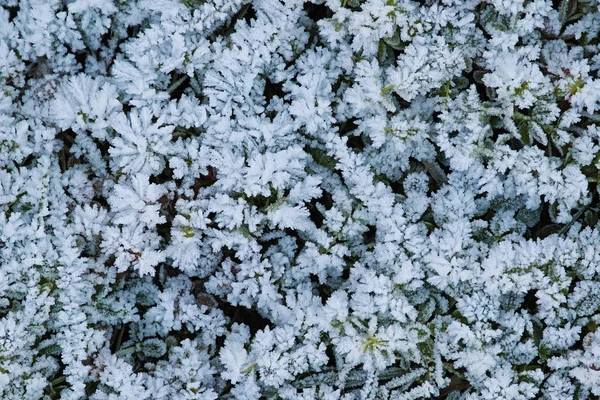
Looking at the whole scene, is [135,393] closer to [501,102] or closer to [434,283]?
[434,283]

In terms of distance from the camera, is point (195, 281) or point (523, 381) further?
point (195, 281)

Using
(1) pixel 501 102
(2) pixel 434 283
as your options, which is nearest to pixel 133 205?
(2) pixel 434 283

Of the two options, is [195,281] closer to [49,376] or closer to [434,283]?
[49,376]

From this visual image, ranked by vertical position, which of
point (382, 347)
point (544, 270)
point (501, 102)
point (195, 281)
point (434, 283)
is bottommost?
point (195, 281)

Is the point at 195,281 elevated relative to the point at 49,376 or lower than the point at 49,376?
elevated

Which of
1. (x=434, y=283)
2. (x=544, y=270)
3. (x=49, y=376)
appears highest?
(x=544, y=270)

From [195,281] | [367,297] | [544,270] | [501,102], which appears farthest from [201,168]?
[544,270]
